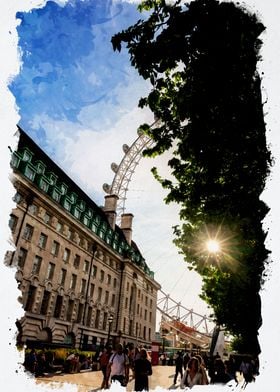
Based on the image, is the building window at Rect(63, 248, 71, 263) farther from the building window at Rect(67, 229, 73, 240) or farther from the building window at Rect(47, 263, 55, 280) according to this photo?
the building window at Rect(47, 263, 55, 280)

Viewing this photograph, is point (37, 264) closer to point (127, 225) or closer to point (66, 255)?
point (66, 255)

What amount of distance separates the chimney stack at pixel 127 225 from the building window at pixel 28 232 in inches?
1123

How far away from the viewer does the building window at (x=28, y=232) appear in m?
27.7

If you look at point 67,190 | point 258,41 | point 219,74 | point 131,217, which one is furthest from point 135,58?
point 131,217

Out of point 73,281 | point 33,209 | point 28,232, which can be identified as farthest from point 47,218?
point 73,281

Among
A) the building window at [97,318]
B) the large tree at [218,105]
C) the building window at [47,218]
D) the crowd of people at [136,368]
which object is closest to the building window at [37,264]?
the building window at [47,218]

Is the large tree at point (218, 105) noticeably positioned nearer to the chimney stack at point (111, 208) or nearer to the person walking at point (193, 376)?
the person walking at point (193, 376)

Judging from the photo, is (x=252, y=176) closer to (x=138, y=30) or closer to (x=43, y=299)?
(x=138, y=30)

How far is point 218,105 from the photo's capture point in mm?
6336

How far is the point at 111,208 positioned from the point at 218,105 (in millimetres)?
46285

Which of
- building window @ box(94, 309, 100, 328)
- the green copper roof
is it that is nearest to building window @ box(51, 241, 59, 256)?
the green copper roof

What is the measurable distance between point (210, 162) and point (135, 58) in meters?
2.93

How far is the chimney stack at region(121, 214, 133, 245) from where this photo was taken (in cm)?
5603

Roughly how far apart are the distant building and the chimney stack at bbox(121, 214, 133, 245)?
417cm
